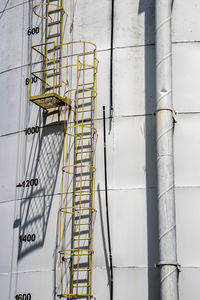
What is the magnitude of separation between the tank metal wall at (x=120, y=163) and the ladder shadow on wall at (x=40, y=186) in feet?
0.06

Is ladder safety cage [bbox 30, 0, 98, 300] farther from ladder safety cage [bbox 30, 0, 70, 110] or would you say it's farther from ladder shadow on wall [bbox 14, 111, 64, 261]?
ladder shadow on wall [bbox 14, 111, 64, 261]

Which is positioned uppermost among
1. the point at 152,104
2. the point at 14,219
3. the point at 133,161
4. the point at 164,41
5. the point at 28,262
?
the point at 164,41

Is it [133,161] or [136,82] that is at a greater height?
[136,82]

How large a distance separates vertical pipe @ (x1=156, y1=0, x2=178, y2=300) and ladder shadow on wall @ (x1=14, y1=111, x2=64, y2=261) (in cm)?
193

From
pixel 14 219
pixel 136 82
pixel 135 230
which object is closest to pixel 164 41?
pixel 136 82

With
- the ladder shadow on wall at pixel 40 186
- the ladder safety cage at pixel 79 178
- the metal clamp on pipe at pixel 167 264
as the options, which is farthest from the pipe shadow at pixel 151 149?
the ladder shadow on wall at pixel 40 186

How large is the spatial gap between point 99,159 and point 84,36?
2.37 m

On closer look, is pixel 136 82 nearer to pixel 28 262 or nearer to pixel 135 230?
pixel 135 230

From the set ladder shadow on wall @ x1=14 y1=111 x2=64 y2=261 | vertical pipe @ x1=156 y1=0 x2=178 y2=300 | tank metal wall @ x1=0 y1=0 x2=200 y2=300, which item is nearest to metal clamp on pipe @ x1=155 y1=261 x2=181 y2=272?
vertical pipe @ x1=156 y1=0 x2=178 y2=300

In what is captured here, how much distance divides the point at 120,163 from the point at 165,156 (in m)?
0.86

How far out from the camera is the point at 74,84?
1100cm

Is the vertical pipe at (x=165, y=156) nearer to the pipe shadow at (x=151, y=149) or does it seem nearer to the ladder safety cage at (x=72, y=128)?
the pipe shadow at (x=151, y=149)

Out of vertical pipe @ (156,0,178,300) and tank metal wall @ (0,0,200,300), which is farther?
tank metal wall @ (0,0,200,300)

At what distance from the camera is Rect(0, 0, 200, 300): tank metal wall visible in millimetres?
9734
